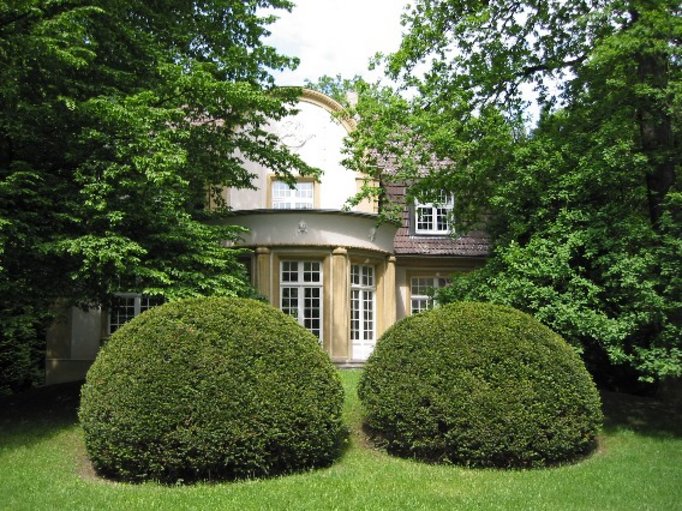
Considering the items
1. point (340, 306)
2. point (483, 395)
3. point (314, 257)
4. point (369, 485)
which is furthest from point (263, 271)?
point (369, 485)

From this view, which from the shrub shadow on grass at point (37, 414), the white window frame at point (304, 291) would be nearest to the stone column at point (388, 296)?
the white window frame at point (304, 291)

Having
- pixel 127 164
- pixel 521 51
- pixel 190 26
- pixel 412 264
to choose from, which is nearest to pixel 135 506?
pixel 127 164

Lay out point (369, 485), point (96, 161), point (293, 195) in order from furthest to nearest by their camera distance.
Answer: point (293, 195) < point (96, 161) < point (369, 485)

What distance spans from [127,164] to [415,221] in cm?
1371

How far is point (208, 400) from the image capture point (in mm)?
8758

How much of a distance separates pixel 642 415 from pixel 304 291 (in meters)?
10.1

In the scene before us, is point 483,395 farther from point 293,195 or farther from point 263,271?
point 293,195

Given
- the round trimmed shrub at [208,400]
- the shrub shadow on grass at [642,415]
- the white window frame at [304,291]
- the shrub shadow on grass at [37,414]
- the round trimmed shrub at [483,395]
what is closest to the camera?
the round trimmed shrub at [208,400]

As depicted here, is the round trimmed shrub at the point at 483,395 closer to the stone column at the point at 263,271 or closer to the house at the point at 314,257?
the house at the point at 314,257

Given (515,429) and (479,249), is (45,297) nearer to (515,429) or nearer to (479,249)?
(515,429)

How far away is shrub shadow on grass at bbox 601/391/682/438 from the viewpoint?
40.4 feet

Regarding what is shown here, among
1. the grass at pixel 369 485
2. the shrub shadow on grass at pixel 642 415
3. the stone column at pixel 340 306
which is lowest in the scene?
the grass at pixel 369 485

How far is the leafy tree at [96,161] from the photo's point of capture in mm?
11242

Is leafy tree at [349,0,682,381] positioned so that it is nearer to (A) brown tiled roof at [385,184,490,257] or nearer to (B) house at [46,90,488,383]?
(B) house at [46,90,488,383]
